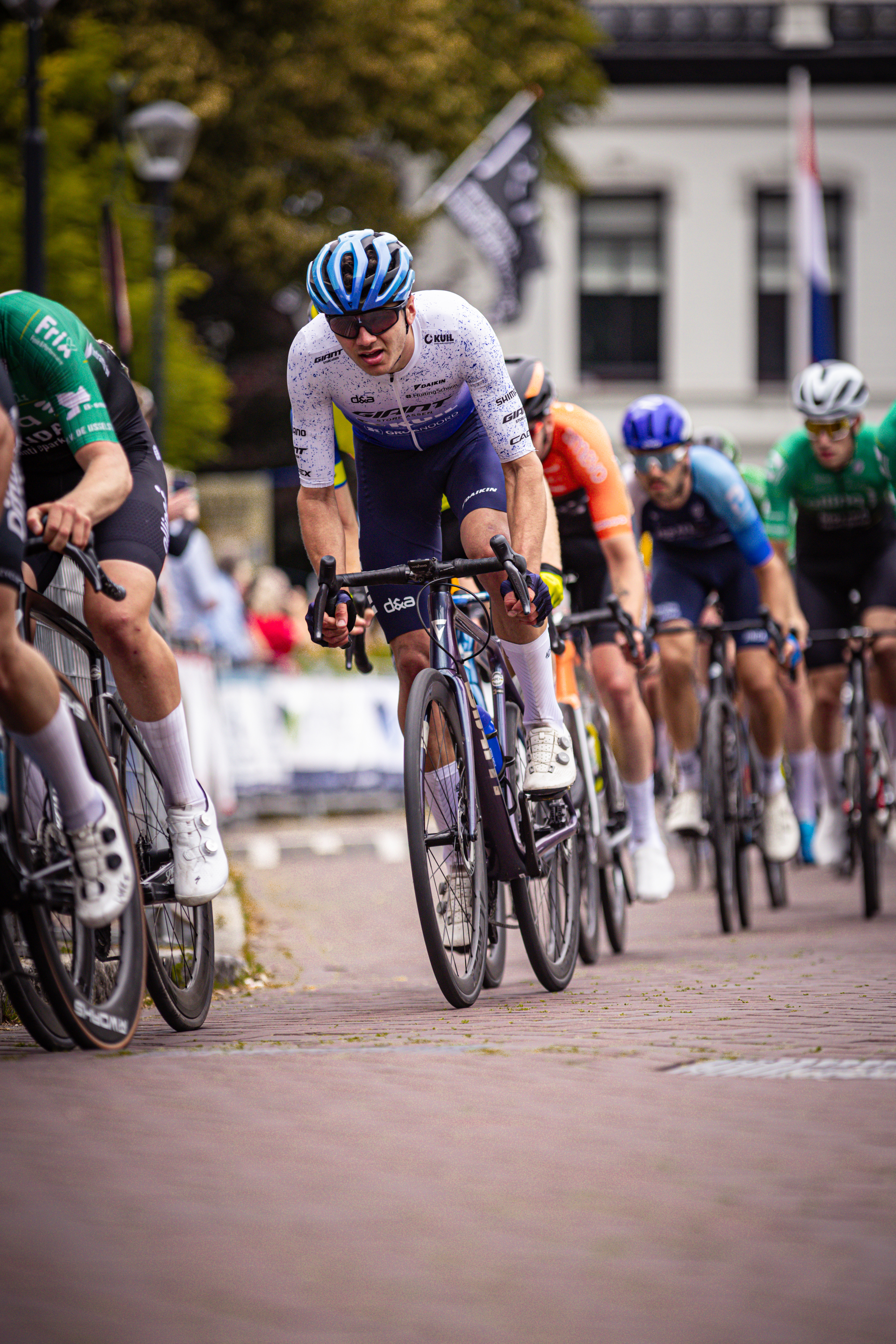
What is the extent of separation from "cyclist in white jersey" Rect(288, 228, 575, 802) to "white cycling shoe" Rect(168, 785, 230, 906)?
0.71 metres

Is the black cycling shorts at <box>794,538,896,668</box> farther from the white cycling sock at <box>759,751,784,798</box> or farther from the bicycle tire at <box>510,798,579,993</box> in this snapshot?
the bicycle tire at <box>510,798,579,993</box>

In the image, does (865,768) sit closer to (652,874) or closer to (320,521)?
(652,874)

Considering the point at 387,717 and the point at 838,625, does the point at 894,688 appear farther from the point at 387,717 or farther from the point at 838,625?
the point at 387,717

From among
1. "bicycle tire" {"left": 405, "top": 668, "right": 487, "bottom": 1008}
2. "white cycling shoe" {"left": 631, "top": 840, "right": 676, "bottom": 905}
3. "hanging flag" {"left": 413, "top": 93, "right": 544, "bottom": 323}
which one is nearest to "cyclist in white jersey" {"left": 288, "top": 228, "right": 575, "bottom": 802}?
"bicycle tire" {"left": 405, "top": 668, "right": 487, "bottom": 1008}

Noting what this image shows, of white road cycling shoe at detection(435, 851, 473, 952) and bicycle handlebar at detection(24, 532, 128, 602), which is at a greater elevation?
bicycle handlebar at detection(24, 532, 128, 602)

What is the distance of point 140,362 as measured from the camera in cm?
2658

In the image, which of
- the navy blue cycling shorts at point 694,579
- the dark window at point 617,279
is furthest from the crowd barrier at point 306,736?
the dark window at point 617,279

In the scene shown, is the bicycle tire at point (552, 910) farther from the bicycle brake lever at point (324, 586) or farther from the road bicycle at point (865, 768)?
the road bicycle at point (865, 768)

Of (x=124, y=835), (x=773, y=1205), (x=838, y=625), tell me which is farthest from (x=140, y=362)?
(x=773, y=1205)

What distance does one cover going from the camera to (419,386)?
609cm

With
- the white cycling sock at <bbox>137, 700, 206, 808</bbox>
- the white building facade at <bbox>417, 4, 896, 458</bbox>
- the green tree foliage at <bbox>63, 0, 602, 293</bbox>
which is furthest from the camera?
the white building facade at <bbox>417, 4, 896, 458</bbox>

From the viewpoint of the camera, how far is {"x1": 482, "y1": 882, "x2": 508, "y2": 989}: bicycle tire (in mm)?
6215

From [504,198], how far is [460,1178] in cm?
2077

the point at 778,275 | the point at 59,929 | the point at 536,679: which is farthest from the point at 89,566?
the point at 778,275
